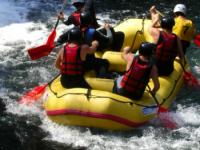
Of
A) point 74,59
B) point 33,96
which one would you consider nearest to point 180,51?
point 74,59

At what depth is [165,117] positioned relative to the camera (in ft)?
22.7

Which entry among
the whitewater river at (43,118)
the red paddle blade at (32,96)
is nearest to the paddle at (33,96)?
the red paddle blade at (32,96)

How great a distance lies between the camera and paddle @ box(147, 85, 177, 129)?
269 inches

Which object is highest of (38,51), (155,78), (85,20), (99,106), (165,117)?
(85,20)

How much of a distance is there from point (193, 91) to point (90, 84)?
2159 mm

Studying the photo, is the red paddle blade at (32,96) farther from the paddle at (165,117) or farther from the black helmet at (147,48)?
the black helmet at (147,48)

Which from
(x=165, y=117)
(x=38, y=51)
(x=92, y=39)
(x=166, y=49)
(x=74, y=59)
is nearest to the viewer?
(x=74, y=59)

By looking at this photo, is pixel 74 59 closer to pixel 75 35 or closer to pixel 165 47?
pixel 75 35

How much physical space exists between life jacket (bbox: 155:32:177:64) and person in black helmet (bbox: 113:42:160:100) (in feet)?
2.63

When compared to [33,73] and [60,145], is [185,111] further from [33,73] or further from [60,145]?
[33,73]

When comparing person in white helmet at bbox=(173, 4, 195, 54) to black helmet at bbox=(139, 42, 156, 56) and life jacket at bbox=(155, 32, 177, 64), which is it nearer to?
life jacket at bbox=(155, 32, 177, 64)

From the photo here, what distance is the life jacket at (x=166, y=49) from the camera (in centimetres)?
728

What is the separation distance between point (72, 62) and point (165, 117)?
5.22 ft

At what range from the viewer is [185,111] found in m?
7.43
